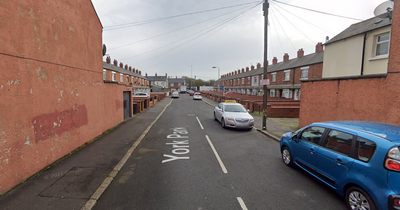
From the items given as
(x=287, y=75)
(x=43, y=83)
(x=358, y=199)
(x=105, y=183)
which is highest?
(x=287, y=75)

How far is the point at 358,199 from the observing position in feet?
10.0

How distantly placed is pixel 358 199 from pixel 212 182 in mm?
2708

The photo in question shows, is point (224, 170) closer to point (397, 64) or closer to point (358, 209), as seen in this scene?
point (358, 209)

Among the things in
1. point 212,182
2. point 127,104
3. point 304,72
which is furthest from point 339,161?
point 304,72

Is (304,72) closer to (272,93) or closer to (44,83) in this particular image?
(272,93)

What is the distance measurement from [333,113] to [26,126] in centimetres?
1029

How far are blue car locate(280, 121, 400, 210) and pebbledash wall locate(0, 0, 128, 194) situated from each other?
6568mm

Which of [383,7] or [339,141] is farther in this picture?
[383,7]

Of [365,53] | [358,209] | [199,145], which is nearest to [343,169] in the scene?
[358,209]

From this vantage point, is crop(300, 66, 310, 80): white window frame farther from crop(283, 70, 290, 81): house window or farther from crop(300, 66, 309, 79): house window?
crop(283, 70, 290, 81): house window

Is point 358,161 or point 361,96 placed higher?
point 361,96

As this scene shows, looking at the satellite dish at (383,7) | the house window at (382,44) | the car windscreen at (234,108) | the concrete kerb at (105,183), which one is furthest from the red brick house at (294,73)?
the concrete kerb at (105,183)

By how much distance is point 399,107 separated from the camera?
516 cm

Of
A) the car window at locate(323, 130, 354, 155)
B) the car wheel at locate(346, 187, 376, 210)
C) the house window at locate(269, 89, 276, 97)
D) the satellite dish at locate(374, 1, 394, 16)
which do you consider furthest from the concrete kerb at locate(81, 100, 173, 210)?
the house window at locate(269, 89, 276, 97)
